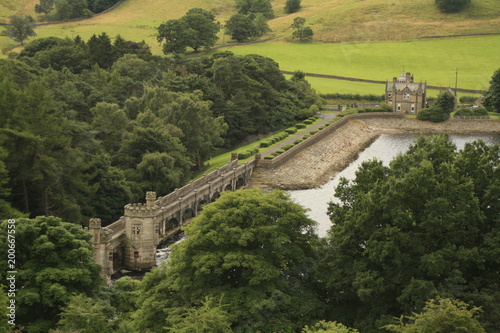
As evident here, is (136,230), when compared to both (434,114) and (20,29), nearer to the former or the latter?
(434,114)

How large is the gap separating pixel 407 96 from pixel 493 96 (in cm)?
1893

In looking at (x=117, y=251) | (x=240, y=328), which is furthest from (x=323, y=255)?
(x=117, y=251)

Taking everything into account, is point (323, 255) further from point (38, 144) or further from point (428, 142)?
point (38, 144)

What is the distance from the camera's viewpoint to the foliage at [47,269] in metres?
44.5

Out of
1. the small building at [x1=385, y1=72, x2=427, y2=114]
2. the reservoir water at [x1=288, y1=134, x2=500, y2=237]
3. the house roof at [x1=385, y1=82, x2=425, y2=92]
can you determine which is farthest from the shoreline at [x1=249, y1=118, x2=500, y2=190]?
the house roof at [x1=385, y1=82, x2=425, y2=92]

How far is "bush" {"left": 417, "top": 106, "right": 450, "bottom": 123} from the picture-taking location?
6349 inches

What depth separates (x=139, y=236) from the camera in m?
70.3

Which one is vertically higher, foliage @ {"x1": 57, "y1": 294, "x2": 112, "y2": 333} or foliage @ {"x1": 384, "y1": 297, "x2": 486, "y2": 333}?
foliage @ {"x1": 384, "y1": 297, "x2": 486, "y2": 333}

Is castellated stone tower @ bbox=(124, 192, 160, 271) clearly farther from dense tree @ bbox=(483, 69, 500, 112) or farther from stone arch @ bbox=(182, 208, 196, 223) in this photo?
dense tree @ bbox=(483, 69, 500, 112)

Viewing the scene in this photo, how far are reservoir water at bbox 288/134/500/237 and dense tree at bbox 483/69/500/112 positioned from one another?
45.4 feet

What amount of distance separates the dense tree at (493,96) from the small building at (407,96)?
45.8ft

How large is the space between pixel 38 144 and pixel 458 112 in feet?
377

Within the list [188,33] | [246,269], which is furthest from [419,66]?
[246,269]

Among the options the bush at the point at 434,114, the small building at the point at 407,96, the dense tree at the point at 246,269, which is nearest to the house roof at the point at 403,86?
the small building at the point at 407,96
